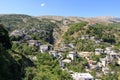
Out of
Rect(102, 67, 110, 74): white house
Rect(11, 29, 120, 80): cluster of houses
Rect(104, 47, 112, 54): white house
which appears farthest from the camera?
Rect(104, 47, 112, 54): white house

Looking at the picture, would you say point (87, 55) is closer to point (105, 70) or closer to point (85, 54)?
point (85, 54)

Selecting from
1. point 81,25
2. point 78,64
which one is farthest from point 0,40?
point 81,25

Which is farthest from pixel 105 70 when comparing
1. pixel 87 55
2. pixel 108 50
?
pixel 108 50

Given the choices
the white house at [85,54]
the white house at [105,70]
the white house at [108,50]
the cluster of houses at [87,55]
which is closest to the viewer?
the white house at [105,70]

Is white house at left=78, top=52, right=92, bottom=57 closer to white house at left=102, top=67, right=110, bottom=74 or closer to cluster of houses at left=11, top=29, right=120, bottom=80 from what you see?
cluster of houses at left=11, top=29, right=120, bottom=80

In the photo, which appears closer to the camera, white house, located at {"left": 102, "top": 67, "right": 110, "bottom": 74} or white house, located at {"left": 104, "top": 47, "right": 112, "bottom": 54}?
white house, located at {"left": 102, "top": 67, "right": 110, "bottom": 74}

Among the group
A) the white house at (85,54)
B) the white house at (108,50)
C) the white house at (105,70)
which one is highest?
the white house at (108,50)

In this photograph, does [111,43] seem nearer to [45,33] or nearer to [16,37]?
[45,33]

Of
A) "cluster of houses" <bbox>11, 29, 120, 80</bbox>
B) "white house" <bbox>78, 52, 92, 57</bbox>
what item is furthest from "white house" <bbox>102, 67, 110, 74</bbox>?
"white house" <bbox>78, 52, 92, 57</bbox>

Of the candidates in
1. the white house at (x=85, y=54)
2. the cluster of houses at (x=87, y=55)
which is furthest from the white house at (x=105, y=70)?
the white house at (x=85, y=54)

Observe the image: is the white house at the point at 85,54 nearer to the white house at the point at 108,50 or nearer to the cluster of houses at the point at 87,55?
the cluster of houses at the point at 87,55

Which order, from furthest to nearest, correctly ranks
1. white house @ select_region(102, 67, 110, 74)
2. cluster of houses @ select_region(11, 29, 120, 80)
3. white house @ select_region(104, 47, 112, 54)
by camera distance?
white house @ select_region(104, 47, 112, 54)
cluster of houses @ select_region(11, 29, 120, 80)
white house @ select_region(102, 67, 110, 74)
